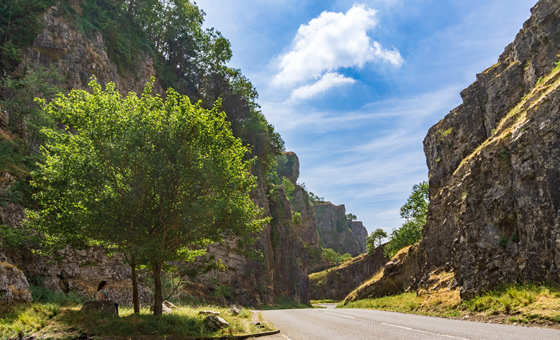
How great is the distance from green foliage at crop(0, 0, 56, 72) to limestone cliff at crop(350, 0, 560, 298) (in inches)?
1348

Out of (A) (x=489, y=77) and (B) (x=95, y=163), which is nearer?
(B) (x=95, y=163)

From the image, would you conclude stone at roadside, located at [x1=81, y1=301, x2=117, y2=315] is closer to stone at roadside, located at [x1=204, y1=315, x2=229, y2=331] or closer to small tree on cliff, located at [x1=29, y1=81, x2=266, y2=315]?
small tree on cliff, located at [x1=29, y1=81, x2=266, y2=315]

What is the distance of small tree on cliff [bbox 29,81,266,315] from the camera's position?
42.9 feet

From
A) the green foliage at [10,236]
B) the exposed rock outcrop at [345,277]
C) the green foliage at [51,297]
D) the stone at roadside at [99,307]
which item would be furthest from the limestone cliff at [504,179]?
the exposed rock outcrop at [345,277]

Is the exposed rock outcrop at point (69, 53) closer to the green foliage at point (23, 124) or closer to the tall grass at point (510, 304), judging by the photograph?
the green foliage at point (23, 124)

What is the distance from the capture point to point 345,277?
292ft

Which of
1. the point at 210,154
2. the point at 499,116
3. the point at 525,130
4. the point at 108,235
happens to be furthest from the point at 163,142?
the point at 499,116

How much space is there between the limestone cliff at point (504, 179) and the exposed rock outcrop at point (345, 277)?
52650 millimetres

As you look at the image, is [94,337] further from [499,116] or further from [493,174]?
[499,116]

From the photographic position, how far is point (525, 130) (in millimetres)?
18266

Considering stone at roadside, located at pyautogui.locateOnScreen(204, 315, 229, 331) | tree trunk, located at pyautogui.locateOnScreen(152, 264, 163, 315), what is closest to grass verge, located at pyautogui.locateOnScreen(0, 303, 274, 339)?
stone at roadside, located at pyautogui.locateOnScreen(204, 315, 229, 331)

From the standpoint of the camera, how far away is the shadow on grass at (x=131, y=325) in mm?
11453

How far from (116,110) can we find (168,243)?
19.7 ft

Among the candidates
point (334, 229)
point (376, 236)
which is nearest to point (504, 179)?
point (376, 236)
